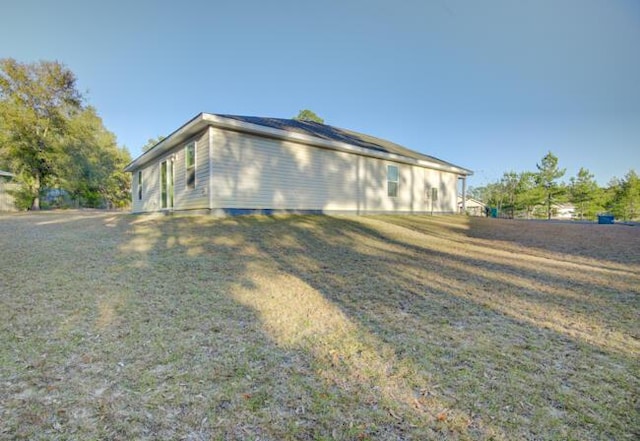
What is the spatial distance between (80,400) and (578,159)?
152ft

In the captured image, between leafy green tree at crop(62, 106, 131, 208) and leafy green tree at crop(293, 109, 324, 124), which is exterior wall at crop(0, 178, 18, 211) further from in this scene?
leafy green tree at crop(293, 109, 324, 124)

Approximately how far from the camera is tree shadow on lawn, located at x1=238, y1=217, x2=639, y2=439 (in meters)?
1.75

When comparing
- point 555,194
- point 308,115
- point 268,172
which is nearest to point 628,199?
point 555,194

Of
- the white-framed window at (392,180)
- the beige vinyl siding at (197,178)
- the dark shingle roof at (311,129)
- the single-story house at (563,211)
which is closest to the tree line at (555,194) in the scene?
the single-story house at (563,211)

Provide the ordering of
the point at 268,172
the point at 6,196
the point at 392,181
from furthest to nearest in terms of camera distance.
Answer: the point at 6,196 < the point at 392,181 < the point at 268,172

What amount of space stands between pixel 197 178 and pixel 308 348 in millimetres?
8299

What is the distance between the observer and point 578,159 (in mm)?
35656

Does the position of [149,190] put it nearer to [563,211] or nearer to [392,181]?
[392,181]

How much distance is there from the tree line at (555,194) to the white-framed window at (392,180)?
25.7 meters

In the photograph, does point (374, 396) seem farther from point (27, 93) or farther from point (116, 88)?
point (27, 93)

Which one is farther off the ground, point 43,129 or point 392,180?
point 43,129

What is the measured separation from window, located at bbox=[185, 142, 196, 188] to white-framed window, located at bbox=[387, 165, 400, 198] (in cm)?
767

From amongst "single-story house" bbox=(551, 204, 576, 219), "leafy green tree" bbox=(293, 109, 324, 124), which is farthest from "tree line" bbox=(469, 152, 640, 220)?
"leafy green tree" bbox=(293, 109, 324, 124)

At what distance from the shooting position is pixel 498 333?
2.70 meters
